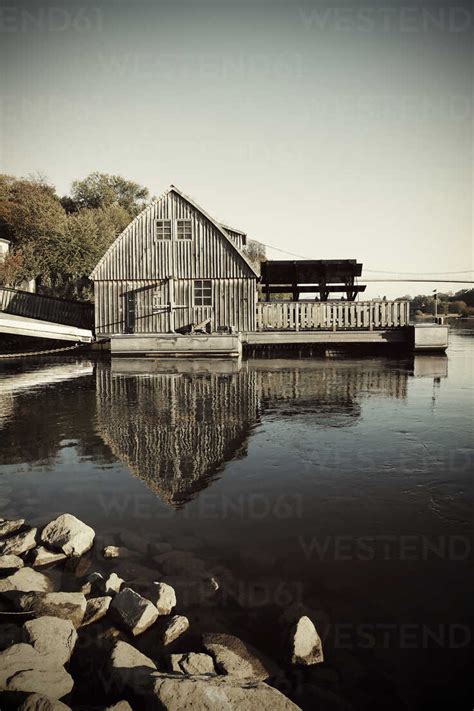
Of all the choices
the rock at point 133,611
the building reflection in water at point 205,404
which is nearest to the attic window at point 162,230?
the building reflection in water at point 205,404

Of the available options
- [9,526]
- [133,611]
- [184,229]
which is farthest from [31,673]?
[184,229]

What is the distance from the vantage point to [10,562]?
4801 millimetres

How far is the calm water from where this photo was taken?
376cm

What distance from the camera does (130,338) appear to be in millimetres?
23219

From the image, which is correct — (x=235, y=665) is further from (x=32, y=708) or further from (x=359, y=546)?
(x=359, y=546)

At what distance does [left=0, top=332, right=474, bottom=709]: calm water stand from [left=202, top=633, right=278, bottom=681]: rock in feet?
0.41

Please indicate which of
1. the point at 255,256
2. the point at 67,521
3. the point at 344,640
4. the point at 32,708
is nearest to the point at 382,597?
the point at 344,640

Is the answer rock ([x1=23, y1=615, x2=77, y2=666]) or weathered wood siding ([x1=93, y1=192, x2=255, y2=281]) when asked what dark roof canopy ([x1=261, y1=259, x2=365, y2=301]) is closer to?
weathered wood siding ([x1=93, y1=192, x2=255, y2=281])

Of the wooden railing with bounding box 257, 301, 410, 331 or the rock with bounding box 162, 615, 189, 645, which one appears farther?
the wooden railing with bounding box 257, 301, 410, 331

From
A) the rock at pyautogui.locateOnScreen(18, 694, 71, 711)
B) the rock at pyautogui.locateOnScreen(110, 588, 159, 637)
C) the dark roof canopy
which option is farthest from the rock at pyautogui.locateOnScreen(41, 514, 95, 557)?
the dark roof canopy

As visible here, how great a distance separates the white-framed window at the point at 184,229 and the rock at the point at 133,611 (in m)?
23.7

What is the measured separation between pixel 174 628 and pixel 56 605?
3.32 feet

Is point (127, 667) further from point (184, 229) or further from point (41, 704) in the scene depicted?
point (184, 229)

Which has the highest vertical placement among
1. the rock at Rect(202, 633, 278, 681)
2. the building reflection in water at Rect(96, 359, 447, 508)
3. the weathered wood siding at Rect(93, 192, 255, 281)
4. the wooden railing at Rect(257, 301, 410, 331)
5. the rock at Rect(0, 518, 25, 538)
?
the weathered wood siding at Rect(93, 192, 255, 281)
